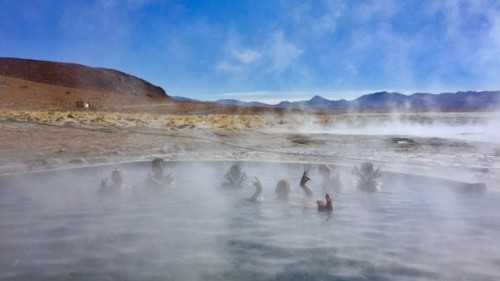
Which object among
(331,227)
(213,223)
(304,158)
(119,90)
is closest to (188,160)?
(304,158)

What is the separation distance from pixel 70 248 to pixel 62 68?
82.5 meters

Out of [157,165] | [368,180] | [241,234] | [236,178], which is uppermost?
[157,165]

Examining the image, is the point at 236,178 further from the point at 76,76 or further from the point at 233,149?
the point at 76,76

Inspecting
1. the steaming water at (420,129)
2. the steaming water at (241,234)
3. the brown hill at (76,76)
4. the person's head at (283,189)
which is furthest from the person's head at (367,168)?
the brown hill at (76,76)

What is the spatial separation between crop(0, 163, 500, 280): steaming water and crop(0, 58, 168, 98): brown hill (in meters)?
69.8

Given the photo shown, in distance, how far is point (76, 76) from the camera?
80312 mm

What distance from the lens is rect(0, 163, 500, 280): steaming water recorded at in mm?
4652

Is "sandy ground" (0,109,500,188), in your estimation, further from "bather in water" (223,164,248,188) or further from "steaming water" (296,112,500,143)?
"steaming water" (296,112,500,143)

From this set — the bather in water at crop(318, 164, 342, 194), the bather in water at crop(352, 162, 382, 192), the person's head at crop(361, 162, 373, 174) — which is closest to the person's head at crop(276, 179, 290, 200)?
the bather in water at crop(318, 164, 342, 194)

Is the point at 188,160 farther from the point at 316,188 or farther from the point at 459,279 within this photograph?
the point at 459,279

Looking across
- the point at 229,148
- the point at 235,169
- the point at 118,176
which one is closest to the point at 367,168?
the point at 235,169

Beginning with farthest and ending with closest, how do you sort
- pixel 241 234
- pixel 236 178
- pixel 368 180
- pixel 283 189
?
1. pixel 236 178
2. pixel 368 180
3. pixel 283 189
4. pixel 241 234

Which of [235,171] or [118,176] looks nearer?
[118,176]

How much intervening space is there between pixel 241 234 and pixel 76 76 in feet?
264
